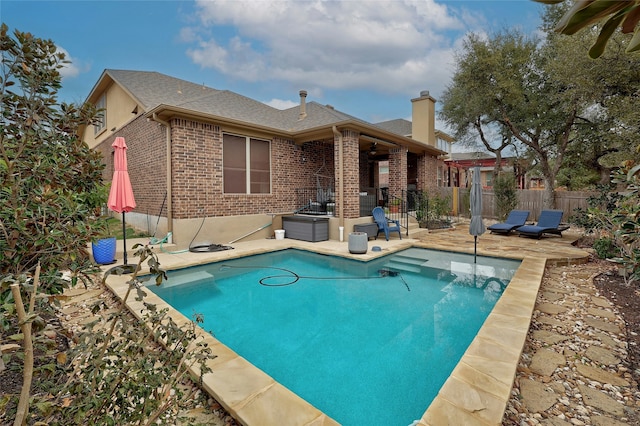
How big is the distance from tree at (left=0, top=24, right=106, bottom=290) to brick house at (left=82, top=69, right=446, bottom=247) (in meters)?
6.00

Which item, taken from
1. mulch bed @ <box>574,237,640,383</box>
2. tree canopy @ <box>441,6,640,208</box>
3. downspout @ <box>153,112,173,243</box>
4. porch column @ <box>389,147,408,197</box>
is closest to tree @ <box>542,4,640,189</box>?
tree canopy @ <box>441,6,640,208</box>

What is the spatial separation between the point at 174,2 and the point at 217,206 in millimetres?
7181

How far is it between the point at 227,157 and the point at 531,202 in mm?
15507

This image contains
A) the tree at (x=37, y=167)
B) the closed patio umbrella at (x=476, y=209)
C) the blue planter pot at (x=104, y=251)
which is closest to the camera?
the tree at (x=37, y=167)

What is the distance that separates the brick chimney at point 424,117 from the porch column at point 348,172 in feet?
25.5

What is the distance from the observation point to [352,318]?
15.1 ft

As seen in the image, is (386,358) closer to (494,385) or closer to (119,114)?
(494,385)

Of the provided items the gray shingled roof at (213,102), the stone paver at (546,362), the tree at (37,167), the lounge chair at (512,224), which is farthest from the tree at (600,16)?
the lounge chair at (512,224)

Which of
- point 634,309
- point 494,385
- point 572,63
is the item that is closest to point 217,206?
point 494,385

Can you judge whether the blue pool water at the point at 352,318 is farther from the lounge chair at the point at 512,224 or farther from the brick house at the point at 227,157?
the lounge chair at the point at 512,224

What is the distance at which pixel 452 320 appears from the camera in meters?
4.49

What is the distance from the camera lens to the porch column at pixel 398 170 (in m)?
12.5

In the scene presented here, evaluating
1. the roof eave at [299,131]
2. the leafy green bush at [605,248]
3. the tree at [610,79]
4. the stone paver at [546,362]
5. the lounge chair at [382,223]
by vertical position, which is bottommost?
the stone paver at [546,362]

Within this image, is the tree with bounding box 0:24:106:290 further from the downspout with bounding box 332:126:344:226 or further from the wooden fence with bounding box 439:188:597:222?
the wooden fence with bounding box 439:188:597:222
